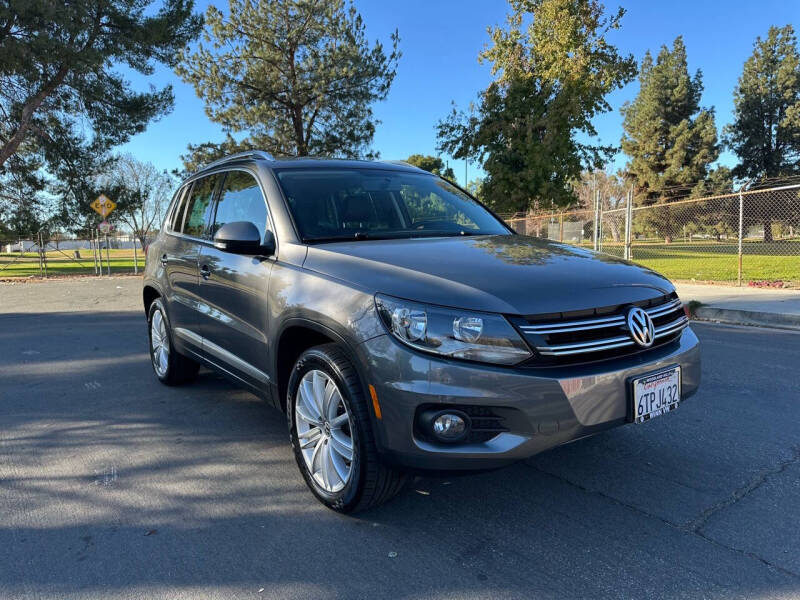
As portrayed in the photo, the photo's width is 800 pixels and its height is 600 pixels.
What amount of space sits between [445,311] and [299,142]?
24.4m

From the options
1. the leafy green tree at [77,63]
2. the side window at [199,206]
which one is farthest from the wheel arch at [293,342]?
the leafy green tree at [77,63]

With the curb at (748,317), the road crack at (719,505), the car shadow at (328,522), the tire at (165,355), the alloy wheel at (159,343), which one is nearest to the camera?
the car shadow at (328,522)

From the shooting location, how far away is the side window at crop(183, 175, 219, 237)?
4.38m

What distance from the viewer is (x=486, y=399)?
7.36 feet

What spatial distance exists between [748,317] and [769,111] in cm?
4259

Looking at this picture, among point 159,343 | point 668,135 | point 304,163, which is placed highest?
point 668,135

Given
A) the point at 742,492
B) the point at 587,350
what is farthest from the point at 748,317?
the point at 587,350

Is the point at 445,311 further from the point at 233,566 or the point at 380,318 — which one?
the point at 233,566

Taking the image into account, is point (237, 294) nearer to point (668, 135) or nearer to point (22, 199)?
point (22, 199)

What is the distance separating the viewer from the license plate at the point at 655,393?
8.16ft

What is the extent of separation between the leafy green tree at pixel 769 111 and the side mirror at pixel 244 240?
4807cm

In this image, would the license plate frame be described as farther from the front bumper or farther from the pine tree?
the pine tree

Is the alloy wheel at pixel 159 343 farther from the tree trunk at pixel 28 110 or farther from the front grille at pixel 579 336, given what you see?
the tree trunk at pixel 28 110

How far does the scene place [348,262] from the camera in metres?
2.78
